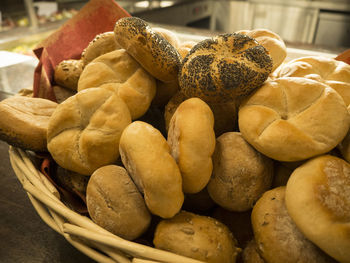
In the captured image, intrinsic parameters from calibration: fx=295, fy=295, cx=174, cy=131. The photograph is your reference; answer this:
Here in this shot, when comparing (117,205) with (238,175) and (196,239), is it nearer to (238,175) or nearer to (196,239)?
(196,239)

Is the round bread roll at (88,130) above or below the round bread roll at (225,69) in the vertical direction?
below

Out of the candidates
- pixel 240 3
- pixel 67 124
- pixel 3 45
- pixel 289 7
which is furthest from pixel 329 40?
pixel 67 124

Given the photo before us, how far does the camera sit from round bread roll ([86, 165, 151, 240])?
810 mm

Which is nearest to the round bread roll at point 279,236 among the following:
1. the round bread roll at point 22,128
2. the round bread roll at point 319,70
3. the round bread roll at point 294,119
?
the round bread roll at point 294,119

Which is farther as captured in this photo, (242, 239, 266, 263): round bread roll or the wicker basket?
(242, 239, 266, 263): round bread roll

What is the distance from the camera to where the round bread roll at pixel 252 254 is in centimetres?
81

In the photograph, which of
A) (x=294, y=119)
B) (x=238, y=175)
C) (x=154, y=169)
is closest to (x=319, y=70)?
(x=294, y=119)

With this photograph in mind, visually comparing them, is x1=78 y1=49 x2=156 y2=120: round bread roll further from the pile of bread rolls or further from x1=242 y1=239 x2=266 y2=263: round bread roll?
x1=242 y1=239 x2=266 y2=263: round bread roll

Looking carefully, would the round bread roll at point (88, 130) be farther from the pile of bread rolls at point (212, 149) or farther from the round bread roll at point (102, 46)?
the round bread roll at point (102, 46)

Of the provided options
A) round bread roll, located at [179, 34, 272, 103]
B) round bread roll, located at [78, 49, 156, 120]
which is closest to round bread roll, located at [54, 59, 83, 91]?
round bread roll, located at [78, 49, 156, 120]

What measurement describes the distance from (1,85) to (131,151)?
60.9 inches

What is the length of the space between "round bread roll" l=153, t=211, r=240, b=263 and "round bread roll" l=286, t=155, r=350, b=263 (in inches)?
7.8

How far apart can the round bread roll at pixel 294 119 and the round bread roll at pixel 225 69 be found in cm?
5

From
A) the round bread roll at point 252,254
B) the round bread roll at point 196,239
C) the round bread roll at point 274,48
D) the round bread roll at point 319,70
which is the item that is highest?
the round bread roll at point 274,48
